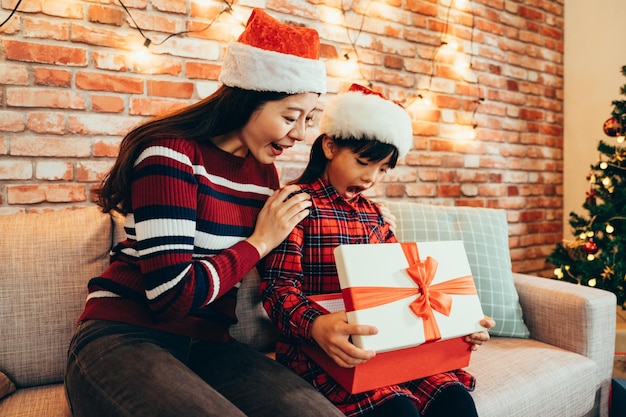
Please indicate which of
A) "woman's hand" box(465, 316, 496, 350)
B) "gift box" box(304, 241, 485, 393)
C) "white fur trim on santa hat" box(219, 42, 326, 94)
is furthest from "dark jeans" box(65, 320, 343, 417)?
"white fur trim on santa hat" box(219, 42, 326, 94)

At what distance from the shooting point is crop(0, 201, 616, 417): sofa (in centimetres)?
119

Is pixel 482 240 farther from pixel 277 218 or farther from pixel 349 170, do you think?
pixel 277 218

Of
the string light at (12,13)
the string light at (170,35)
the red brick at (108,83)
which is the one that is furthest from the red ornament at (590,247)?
the string light at (12,13)

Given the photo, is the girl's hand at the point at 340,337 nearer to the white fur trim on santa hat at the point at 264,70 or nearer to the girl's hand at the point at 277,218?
the girl's hand at the point at 277,218

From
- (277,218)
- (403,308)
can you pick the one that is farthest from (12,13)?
(403,308)

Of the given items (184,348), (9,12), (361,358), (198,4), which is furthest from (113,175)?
(198,4)

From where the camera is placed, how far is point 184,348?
104 centimetres

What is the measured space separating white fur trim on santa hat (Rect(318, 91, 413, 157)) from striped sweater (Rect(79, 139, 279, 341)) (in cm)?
30

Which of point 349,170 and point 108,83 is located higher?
point 108,83

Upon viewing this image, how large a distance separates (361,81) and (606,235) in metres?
1.46

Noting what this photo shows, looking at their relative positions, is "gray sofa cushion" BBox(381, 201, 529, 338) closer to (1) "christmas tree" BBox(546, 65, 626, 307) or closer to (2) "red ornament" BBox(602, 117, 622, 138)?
(1) "christmas tree" BBox(546, 65, 626, 307)

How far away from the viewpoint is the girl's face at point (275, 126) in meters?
1.13

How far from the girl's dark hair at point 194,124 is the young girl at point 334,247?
0.25 metres

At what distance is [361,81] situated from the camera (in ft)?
7.43
